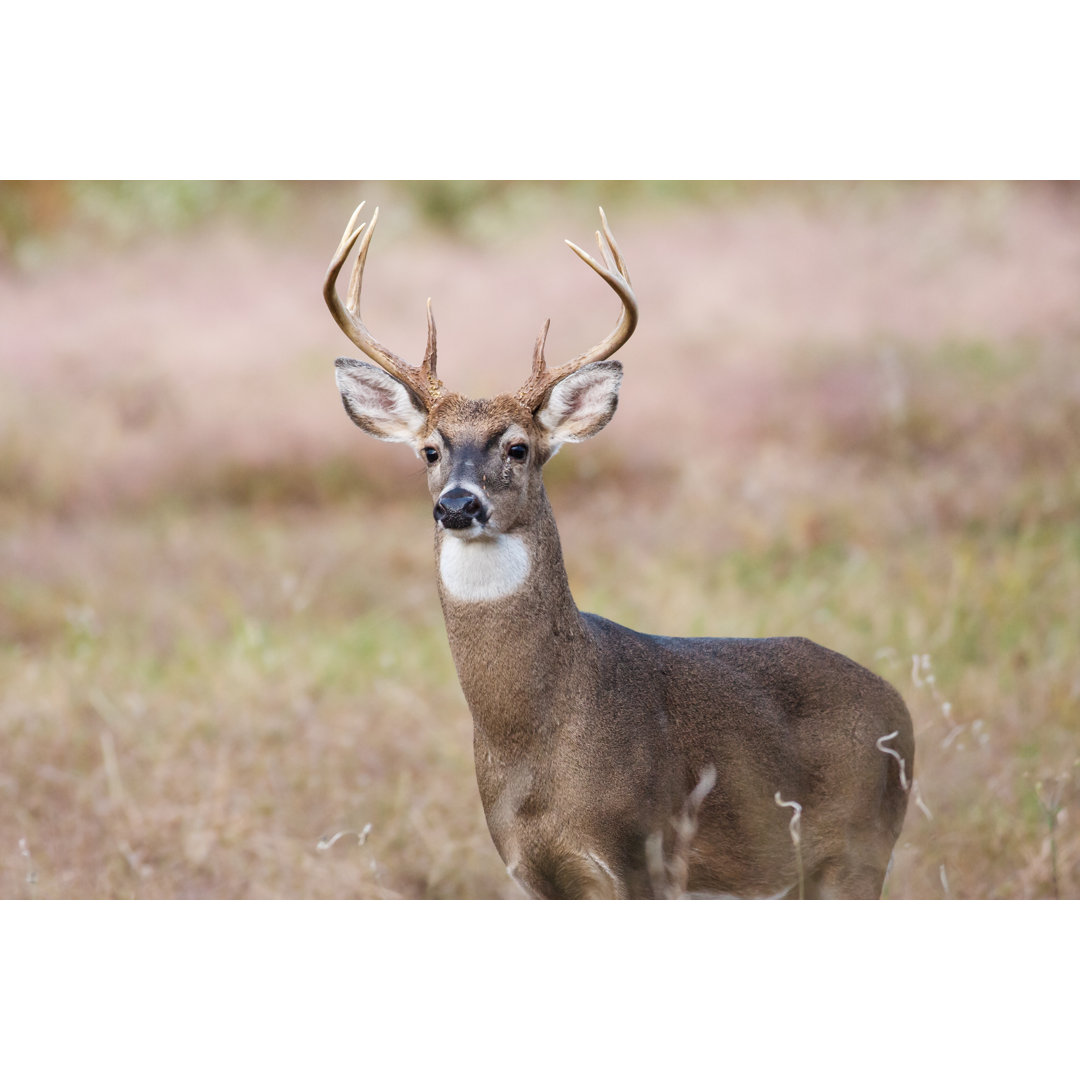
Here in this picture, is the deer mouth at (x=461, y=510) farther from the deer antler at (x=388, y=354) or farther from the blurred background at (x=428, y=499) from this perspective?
the blurred background at (x=428, y=499)

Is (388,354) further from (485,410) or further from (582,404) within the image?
(582,404)

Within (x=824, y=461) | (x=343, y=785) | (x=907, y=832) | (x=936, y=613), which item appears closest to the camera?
(x=907, y=832)

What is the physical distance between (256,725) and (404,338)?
3911 mm

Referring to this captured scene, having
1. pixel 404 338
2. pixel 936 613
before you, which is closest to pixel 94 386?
pixel 404 338

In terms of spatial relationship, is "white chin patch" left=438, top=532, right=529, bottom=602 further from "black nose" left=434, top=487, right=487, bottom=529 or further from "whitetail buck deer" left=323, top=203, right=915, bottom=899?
"black nose" left=434, top=487, right=487, bottom=529

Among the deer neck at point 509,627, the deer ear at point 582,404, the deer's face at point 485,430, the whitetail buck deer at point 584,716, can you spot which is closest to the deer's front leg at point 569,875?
the whitetail buck deer at point 584,716

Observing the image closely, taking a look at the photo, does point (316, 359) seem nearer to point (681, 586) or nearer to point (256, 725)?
point (681, 586)

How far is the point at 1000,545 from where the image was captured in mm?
7180

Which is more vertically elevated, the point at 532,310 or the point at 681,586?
the point at 532,310

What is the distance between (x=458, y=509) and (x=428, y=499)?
17.0ft

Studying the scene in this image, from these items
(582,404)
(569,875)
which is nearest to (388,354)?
(582,404)

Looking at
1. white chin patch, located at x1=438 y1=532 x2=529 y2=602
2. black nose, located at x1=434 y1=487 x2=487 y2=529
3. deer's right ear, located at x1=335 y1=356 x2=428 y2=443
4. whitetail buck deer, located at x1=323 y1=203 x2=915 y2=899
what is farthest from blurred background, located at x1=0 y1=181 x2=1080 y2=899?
black nose, located at x1=434 y1=487 x2=487 y2=529

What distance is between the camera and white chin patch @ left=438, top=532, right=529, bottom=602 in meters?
3.30

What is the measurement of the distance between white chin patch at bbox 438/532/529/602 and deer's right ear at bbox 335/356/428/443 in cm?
29
